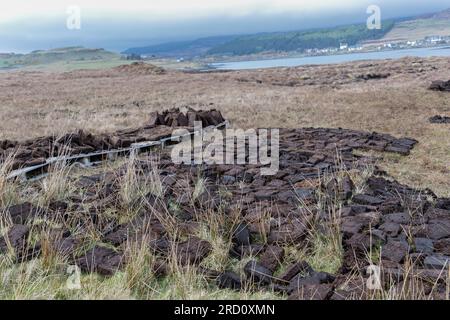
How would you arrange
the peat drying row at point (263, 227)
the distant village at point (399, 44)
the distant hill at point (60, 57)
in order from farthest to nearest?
the distant village at point (399, 44), the distant hill at point (60, 57), the peat drying row at point (263, 227)

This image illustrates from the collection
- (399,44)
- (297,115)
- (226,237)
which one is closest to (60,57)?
(399,44)

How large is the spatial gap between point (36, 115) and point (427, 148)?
511 inches

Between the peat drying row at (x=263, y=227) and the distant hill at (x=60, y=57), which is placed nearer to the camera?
the peat drying row at (x=263, y=227)

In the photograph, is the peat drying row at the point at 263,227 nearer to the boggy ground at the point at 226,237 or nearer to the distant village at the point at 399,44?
the boggy ground at the point at 226,237

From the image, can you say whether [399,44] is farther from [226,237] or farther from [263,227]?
[226,237]

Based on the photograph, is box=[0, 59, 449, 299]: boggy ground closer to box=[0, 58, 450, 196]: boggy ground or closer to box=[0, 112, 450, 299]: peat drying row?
box=[0, 112, 450, 299]: peat drying row

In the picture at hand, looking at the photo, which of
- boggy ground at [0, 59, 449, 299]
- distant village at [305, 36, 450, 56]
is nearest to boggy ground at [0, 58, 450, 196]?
boggy ground at [0, 59, 449, 299]

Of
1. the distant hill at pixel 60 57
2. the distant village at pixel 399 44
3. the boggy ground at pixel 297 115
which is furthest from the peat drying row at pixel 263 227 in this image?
the distant village at pixel 399 44

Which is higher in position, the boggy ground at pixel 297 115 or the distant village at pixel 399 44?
the distant village at pixel 399 44

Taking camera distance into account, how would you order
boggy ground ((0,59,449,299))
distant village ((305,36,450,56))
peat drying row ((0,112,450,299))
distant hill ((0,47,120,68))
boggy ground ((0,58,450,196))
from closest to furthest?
boggy ground ((0,59,449,299))
peat drying row ((0,112,450,299))
boggy ground ((0,58,450,196))
distant hill ((0,47,120,68))
distant village ((305,36,450,56))

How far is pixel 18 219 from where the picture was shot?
4.99 meters

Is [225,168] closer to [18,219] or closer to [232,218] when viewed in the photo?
[232,218]

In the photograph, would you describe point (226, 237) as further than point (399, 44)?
No
